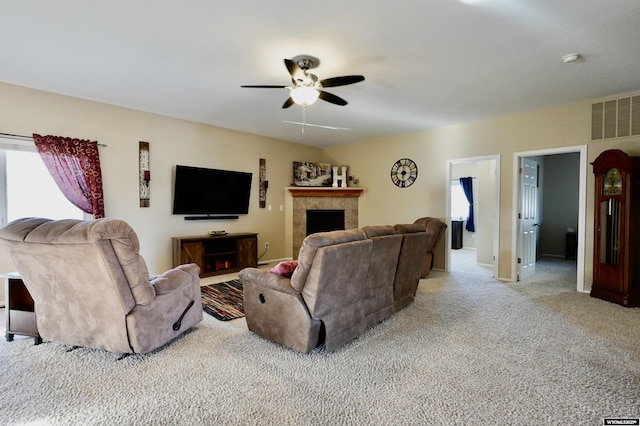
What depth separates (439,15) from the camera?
7.75ft

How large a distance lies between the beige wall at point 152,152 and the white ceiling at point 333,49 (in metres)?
0.29

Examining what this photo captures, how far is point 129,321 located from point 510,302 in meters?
4.13

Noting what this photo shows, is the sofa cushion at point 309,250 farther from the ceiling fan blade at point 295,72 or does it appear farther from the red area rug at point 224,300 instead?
the ceiling fan blade at point 295,72

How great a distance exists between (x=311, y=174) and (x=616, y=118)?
16.5 ft

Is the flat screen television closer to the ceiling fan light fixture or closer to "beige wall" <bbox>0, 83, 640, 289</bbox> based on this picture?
"beige wall" <bbox>0, 83, 640, 289</bbox>

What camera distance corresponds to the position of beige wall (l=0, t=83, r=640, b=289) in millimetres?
4145

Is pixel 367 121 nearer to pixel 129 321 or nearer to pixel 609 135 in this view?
pixel 609 135

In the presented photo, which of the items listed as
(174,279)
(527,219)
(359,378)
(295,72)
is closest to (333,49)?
(295,72)

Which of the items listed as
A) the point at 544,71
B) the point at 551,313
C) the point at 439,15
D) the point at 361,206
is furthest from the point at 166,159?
the point at 551,313

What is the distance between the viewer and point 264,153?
6.45 m

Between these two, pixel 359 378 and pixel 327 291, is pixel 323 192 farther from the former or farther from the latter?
pixel 359 378

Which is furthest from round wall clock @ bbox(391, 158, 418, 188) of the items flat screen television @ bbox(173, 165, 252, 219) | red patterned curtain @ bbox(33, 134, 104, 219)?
red patterned curtain @ bbox(33, 134, 104, 219)

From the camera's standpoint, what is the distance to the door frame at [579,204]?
432cm

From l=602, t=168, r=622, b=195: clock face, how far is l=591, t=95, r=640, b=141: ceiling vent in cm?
55
